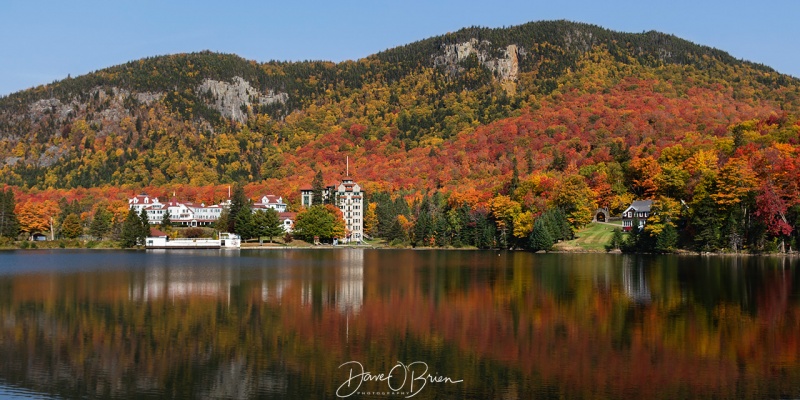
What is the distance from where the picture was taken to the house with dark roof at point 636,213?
92.4 m

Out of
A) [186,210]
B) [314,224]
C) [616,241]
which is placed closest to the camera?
[616,241]

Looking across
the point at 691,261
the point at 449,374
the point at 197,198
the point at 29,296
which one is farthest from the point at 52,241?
the point at 449,374

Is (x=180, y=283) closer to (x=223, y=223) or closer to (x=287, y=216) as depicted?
(x=223, y=223)

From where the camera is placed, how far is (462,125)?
195 meters

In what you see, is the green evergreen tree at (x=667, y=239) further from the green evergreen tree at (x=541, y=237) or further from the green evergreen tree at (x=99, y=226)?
the green evergreen tree at (x=99, y=226)

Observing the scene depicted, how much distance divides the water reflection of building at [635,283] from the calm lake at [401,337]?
0.17 m

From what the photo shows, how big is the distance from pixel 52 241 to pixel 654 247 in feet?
270

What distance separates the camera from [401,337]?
2833 cm

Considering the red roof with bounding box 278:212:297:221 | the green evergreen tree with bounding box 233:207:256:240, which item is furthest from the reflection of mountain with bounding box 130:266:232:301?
the red roof with bounding box 278:212:297:221

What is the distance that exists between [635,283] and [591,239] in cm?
4718

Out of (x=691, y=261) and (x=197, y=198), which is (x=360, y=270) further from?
(x=197, y=198)

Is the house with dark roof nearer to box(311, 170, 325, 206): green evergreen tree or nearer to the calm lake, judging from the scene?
the calm lake

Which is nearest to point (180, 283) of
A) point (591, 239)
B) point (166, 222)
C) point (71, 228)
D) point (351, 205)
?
point (591, 239)

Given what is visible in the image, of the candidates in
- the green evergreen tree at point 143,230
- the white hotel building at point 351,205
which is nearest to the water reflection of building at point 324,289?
the green evergreen tree at point 143,230
